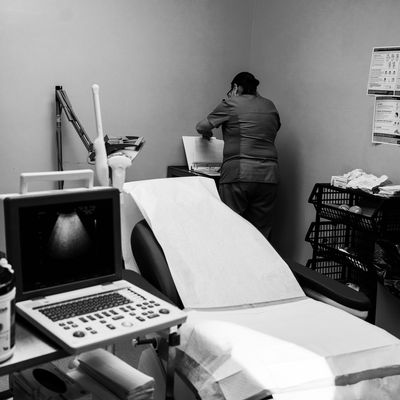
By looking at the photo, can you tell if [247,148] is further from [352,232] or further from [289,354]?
[289,354]

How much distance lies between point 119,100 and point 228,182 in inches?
36.4

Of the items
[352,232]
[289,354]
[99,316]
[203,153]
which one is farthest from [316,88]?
[99,316]

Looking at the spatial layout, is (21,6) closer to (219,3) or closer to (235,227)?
(219,3)

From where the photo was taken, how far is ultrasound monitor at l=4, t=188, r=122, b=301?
1329 millimetres

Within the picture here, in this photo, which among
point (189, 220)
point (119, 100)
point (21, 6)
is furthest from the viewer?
point (119, 100)

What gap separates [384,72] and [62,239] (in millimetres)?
2330

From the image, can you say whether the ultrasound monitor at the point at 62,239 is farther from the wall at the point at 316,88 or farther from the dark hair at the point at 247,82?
the dark hair at the point at 247,82

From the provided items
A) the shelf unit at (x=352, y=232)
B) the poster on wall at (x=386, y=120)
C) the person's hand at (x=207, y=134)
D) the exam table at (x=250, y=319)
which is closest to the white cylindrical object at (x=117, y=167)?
the exam table at (x=250, y=319)

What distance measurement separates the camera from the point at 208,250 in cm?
217

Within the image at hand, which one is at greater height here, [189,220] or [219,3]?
[219,3]

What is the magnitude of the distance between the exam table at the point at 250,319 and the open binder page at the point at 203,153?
1.47 m

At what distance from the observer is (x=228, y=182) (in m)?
3.53

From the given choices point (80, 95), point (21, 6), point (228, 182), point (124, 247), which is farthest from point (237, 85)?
point (124, 247)

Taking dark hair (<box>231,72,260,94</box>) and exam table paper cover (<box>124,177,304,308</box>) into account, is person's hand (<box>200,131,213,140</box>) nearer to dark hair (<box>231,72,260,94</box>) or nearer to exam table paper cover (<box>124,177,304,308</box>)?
dark hair (<box>231,72,260,94</box>)
